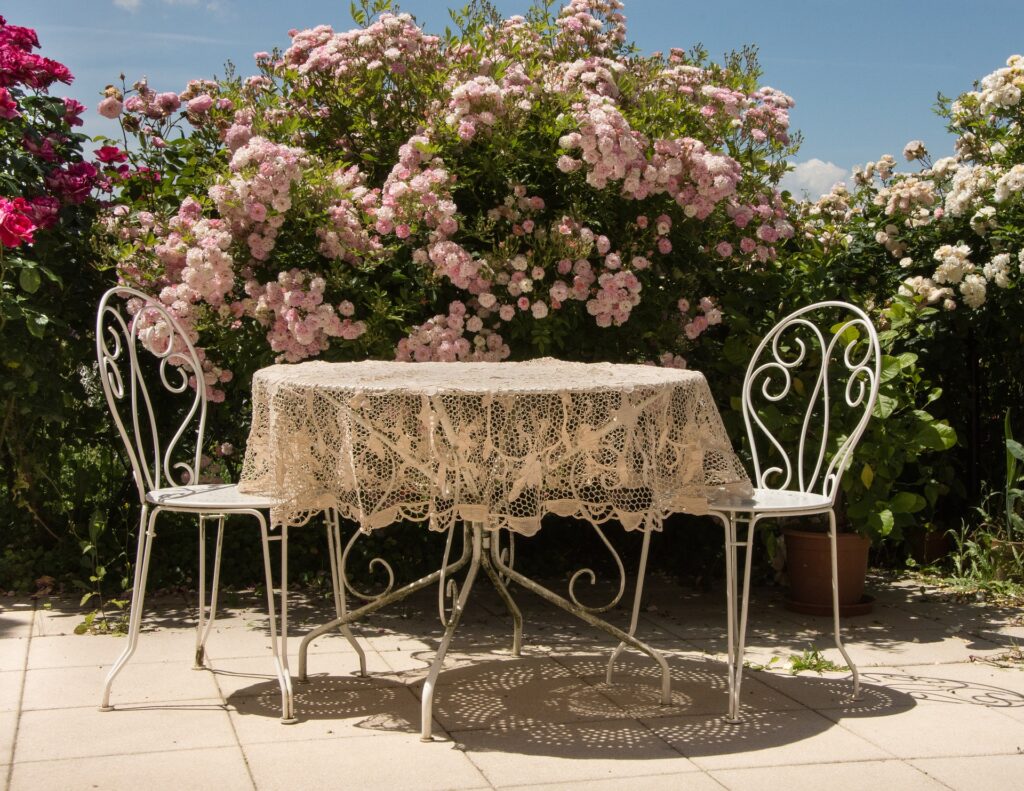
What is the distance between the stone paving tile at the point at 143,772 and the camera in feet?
9.75

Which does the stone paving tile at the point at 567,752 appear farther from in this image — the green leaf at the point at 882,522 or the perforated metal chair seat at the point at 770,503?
the green leaf at the point at 882,522

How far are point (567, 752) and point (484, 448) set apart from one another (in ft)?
2.65

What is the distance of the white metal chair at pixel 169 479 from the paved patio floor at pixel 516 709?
0.48ft

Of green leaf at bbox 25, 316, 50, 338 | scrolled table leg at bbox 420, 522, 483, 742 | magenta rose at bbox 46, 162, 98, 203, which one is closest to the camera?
scrolled table leg at bbox 420, 522, 483, 742

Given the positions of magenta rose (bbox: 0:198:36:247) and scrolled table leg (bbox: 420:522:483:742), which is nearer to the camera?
scrolled table leg (bbox: 420:522:483:742)

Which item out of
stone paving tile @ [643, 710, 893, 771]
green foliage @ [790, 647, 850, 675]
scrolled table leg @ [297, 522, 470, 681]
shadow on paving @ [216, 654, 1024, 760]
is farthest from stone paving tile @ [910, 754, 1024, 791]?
scrolled table leg @ [297, 522, 470, 681]

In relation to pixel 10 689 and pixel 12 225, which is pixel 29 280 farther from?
pixel 10 689

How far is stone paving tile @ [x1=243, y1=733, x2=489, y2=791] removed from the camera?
2982 millimetres

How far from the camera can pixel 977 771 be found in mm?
3102

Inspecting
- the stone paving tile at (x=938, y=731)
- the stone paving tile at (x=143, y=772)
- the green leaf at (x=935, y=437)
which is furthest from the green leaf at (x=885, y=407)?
the stone paving tile at (x=143, y=772)

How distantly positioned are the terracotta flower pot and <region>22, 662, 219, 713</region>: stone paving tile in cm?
224

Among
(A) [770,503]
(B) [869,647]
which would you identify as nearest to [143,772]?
(A) [770,503]

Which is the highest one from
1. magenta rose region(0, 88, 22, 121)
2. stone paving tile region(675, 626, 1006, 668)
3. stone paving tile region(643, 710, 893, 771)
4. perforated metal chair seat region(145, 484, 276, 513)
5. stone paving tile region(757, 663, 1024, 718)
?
magenta rose region(0, 88, 22, 121)

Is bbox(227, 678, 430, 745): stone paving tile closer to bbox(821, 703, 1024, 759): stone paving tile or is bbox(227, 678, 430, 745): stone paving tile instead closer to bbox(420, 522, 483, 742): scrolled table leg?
bbox(420, 522, 483, 742): scrolled table leg
